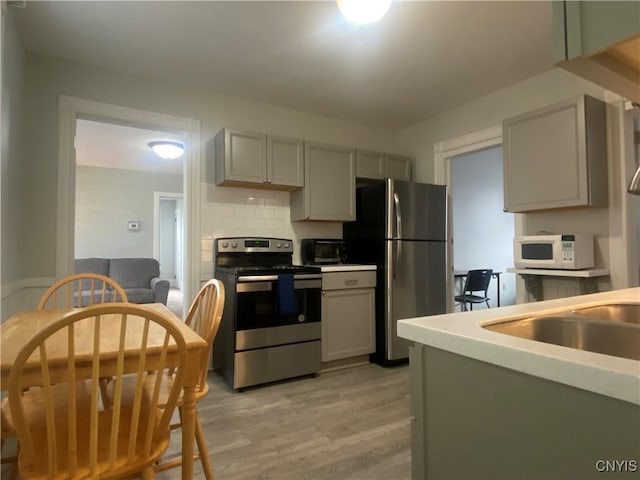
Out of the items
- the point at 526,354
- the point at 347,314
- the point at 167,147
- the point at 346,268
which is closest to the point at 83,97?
the point at 167,147

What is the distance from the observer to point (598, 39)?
2.13ft

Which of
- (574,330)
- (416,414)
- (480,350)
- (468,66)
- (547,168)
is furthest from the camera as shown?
(468,66)

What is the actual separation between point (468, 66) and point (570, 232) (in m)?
1.49

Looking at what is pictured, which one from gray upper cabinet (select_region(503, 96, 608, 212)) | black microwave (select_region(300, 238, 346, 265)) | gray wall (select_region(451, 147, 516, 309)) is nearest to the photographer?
gray upper cabinet (select_region(503, 96, 608, 212))

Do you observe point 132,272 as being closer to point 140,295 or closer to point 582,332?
point 140,295

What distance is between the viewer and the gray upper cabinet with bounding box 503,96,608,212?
8.02ft

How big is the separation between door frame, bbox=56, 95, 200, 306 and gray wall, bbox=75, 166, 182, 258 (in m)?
3.89

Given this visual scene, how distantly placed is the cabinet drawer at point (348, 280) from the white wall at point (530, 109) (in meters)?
1.35

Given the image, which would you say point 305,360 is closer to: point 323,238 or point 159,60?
point 323,238

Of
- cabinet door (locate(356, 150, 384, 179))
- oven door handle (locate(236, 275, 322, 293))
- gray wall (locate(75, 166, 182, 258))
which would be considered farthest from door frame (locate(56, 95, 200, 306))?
gray wall (locate(75, 166, 182, 258))

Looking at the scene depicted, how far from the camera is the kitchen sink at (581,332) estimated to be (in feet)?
3.19

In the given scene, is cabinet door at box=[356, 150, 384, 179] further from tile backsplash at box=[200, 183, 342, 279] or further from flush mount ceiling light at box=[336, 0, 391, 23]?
flush mount ceiling light at box=[336, 0, 391, 23]

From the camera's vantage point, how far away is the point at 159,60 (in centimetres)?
271

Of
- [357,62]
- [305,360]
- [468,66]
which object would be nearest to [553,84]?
[468,66]
